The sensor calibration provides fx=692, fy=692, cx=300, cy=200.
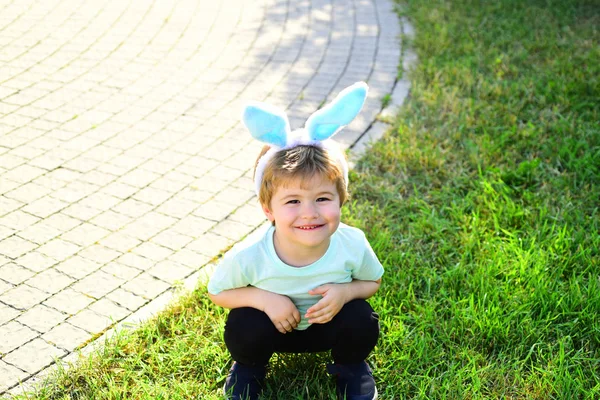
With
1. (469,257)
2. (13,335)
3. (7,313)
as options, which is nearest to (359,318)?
(469,257)

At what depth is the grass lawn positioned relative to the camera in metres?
2.84

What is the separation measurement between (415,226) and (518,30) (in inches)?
135

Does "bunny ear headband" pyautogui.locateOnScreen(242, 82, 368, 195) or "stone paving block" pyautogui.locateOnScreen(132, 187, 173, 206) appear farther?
"stone paving block" pyautogui.locateOnScreen(132, 187, 173, 206)

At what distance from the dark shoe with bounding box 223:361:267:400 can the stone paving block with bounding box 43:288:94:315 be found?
0.90m

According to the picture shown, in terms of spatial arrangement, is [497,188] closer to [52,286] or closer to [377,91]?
[377,91]

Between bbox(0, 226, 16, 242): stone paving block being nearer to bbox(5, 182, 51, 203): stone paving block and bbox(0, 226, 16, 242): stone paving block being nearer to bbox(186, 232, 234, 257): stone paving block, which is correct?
bbox(5, 182, 51, 203): stone paving block

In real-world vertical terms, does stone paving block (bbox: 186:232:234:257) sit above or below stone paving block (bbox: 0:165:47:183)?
below

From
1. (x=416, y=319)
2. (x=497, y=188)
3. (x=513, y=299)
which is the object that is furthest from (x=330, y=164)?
(x=497, y=188)

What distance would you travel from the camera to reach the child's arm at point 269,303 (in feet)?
8.60

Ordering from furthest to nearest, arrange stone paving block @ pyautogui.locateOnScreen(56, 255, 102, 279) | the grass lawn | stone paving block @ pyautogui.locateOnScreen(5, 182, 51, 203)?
stone paving block @ pyautogui.locateOnScreen(5, 182, 51, 203) < stone paving block @ pyautogui.locateOnScreen(56, 255, 102, 279) < the grass lawn

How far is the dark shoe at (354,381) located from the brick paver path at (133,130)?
1.08 metres

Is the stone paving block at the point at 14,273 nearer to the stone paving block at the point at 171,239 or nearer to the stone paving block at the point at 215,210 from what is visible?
the stone paving block at the point at 171,239

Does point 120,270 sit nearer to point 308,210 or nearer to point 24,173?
point 24,173

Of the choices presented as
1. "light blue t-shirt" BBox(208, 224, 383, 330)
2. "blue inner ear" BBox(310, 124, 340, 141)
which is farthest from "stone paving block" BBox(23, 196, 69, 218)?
"blue inner ear" BBox(310, 124, 340, 141)
